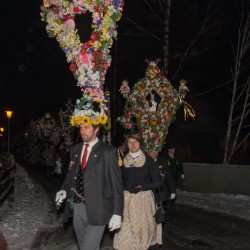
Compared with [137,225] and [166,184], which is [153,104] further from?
[137,225]

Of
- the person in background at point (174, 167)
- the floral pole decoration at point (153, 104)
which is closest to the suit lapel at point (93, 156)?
the person in background at point (174, 167)

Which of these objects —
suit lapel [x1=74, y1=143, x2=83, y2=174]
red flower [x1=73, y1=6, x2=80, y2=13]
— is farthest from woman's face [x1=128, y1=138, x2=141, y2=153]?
red flower [x1=73, y1=6, x2=80, y2=13]

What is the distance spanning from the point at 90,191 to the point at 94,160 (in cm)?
33

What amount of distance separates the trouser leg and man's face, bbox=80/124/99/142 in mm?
708

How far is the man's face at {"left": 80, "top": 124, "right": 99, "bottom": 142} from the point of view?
5391mm

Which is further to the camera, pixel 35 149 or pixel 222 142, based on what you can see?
pixel 35 149

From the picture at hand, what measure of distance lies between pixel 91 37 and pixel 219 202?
9141 millimetres

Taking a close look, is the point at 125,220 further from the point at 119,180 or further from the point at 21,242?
the point at 21,242

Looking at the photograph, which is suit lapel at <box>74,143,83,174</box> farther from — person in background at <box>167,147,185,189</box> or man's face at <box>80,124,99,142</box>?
person in background at <box>167,147,185,189</box>

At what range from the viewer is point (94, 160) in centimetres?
527

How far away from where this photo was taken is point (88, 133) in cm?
543

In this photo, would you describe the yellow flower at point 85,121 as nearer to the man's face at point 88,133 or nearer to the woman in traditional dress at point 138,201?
the man's face at point 88,133

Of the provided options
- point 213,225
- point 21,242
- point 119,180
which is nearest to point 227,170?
point 213,225

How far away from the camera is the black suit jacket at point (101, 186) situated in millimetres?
5137
